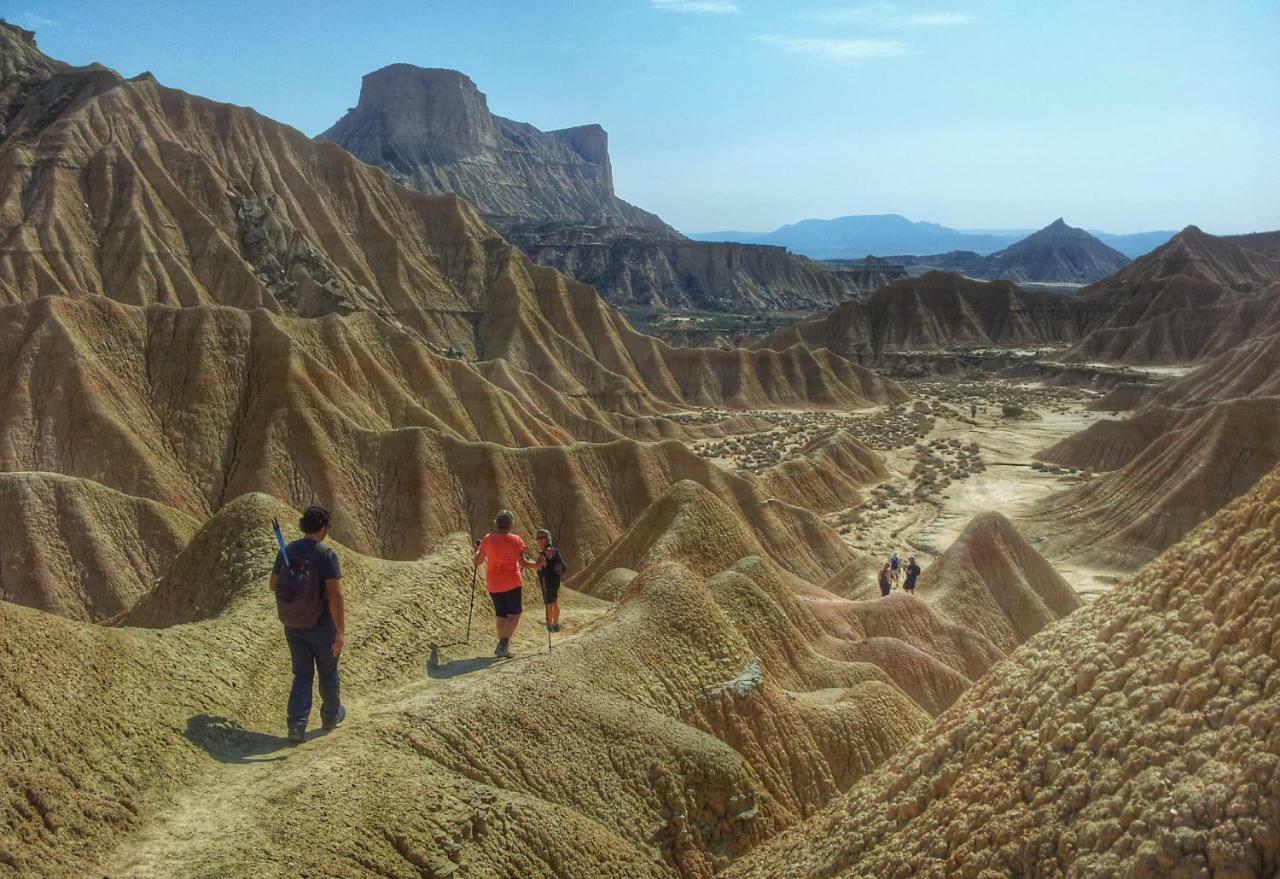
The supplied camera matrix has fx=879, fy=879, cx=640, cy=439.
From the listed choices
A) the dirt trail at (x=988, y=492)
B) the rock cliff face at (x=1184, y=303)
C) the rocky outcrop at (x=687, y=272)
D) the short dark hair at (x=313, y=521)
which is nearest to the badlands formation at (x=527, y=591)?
the dirt trail at (x=988, y=492)

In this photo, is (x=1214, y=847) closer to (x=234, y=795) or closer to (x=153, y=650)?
(x=234, y=795)

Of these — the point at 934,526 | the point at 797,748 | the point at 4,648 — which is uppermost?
the point at 4,648

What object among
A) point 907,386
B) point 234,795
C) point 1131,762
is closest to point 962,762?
point 1131,762

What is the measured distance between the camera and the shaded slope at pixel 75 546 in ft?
87.2

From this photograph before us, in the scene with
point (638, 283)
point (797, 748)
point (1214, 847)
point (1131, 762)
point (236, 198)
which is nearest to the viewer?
point (1214, 847)

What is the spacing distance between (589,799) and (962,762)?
4145 millimetres

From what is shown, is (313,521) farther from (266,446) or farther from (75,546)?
(266,446)

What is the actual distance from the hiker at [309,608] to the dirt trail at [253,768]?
42 cm

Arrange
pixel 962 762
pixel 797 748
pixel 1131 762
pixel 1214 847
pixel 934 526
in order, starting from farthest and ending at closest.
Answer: pixel 934 526
pixel 797 748
pixel 962 762
pixel 1131 762
pixel 1214 847

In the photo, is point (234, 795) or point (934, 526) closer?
point (234, 795)

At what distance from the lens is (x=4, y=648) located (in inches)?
311

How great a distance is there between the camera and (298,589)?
27.8ft

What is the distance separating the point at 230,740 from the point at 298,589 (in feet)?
5.70

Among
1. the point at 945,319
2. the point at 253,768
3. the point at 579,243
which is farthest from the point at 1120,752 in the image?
the point at 579,243
